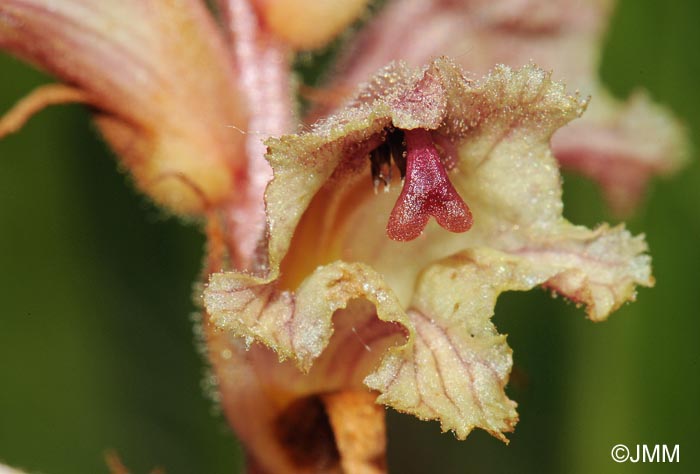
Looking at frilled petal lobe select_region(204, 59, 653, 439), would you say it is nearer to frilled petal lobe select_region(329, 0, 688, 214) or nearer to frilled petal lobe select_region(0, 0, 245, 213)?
frilled petal lobe select_region(0, 0, 245, 213)

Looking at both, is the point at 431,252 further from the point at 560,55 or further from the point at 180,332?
the point at 180,332

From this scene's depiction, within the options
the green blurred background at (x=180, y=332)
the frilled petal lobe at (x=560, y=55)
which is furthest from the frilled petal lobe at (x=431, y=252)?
→ the green blurred background at (x=180, y=332)

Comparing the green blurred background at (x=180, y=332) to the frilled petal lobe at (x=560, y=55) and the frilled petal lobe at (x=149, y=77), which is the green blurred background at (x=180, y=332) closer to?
the frilled petal lobe at (x=560, y=55)

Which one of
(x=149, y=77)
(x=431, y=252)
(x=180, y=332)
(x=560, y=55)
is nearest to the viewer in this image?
(x=431, y=252)

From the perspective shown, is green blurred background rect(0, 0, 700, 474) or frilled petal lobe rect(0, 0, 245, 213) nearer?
frilled petal lobe rect(0, 0, 245, 213)

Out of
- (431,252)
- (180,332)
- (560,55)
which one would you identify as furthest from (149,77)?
(180,332)

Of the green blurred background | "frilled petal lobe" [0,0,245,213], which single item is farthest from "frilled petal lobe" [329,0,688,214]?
"frilled petal lobe" [0,0,245,213]
